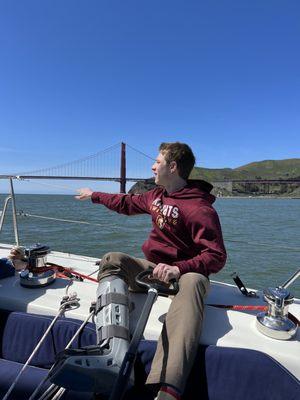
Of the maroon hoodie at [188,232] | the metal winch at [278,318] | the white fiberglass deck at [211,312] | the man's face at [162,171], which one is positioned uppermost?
the man's face at [162,171]

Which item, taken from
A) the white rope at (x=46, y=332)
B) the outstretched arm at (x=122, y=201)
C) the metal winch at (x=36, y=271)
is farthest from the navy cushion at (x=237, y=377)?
the outstretched arm at (x=122, y=201)

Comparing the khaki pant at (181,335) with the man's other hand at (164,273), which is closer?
the khaki pant at (181,335)

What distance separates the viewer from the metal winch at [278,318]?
0.96m

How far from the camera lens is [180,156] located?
57.5 inches

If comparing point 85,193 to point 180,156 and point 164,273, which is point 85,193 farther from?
point 164,273

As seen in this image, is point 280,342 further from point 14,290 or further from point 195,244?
point 14,290

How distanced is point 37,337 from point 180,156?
2.98 ft

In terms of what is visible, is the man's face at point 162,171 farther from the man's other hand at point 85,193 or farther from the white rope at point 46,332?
the white rope at point 46,332

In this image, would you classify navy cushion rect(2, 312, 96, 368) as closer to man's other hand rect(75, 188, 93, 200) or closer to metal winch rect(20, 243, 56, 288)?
metal winch rect(20, 243, 56, 288)

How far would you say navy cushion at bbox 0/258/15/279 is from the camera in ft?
4.70

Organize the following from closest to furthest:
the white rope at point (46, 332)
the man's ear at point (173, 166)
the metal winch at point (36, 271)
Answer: the white rope at point (46, 332), the metal winch at point (36, 271), the man's ear at point (173, 166)

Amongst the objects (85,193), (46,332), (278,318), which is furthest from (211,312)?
(85,193)

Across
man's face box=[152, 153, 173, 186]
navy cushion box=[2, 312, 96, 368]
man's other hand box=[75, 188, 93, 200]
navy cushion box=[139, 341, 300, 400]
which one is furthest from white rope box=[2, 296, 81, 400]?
man's other hand box=[75, 188, 93, 200]

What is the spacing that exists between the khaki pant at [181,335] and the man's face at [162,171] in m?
0.52
